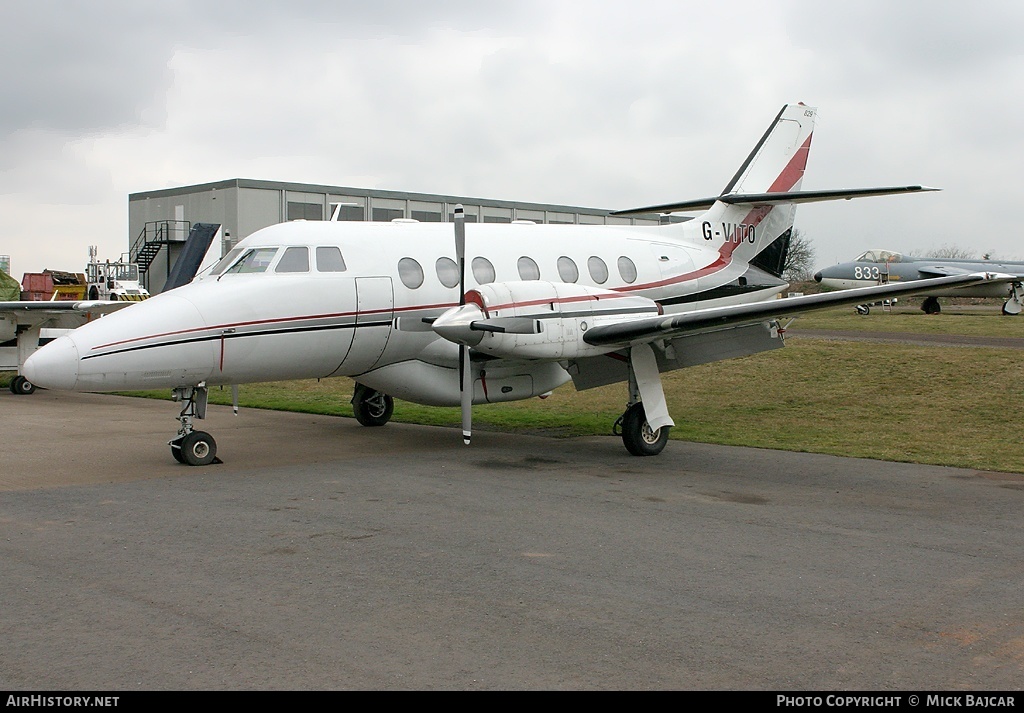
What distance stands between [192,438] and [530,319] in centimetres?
436

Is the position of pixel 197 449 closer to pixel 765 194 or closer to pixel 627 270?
pixel 627 270

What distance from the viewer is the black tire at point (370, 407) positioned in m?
16.1

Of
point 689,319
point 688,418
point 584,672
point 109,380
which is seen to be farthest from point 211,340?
point 688,418

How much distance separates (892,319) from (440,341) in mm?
26541

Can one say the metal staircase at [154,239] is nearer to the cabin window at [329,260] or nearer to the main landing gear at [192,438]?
the cabin window at [329,260]

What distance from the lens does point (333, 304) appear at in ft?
40.7

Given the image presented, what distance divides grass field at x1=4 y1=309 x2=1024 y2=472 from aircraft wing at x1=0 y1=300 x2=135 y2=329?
2403mm

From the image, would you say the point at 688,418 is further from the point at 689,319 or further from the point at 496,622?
the point at 496,622

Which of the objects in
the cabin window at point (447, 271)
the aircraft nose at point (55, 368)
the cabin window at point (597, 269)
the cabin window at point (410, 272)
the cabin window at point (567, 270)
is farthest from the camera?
the cabin window at point (597, 269)

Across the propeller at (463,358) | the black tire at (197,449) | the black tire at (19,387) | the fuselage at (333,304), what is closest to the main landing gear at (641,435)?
the fuselage at (333,304)

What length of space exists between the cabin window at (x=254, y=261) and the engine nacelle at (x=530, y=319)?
224cm

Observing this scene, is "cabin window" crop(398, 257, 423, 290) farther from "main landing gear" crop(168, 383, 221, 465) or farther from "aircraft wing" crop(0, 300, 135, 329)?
"aircraft wing" crop(0, 300, 135, 329)

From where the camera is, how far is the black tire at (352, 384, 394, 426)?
16062mm

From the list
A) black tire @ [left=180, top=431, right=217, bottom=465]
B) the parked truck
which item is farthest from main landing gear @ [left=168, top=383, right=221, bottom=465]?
the parked truck
